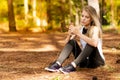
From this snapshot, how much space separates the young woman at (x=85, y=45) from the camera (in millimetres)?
6672

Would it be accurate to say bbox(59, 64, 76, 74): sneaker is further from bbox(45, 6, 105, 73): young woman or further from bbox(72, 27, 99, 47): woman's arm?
bbox(72, 27, 99, 47): woman's arm

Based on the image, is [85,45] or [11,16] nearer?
[85,45]

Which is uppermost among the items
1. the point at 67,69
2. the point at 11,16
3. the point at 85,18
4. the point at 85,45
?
the point at 85,18

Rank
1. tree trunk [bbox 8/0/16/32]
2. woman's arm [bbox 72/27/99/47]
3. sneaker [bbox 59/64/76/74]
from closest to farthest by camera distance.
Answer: woman's arm [bbox 72/27/99/47] → sneaker [bbox 59/64/76/74] → tree trunk [bbox 8/0/16/32]

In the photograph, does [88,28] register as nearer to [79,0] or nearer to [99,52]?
[99,52]

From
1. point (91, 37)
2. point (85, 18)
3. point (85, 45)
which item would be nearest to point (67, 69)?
point (85, 45)

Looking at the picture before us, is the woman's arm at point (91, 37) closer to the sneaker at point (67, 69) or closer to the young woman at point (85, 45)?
the young woman at point (85, 45)

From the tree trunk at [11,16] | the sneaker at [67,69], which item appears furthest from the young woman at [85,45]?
the tree trunk at [11,16]

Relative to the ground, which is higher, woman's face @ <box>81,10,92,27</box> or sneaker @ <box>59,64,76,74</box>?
woman's face @ <box>81,10,92,27</box>

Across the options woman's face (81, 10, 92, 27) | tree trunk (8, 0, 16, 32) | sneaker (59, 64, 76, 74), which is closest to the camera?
sneaker (59, 64, 76, 74)

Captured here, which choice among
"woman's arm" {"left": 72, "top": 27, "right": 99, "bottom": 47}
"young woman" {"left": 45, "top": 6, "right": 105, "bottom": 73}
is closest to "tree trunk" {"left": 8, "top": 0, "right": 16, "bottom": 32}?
"young woman" {"left": 45, "top": 6, "right": 105, "bottom": 73}

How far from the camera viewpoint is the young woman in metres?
6.67

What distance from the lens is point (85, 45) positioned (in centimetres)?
677

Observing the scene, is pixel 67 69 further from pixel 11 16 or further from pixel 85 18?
pixel 11 16
